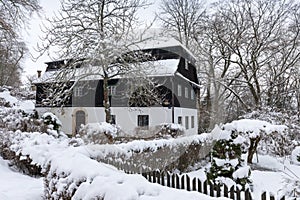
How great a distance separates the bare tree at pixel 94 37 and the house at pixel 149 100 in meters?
2.43

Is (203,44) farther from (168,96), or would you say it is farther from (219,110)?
(168,96)

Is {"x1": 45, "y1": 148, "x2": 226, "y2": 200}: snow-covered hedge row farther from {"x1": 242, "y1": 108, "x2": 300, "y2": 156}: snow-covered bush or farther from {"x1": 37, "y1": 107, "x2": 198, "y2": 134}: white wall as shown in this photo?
{"x1": 37, "y1": 107, "x2": 198, "y2": 134}: white wall

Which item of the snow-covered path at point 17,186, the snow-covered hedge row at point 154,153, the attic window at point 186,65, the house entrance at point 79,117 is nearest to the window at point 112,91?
the house entrance at point 79,117

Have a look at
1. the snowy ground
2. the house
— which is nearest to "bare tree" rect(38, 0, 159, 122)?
the house

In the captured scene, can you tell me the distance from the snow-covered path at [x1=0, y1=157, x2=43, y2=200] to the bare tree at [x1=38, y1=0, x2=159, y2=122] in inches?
248

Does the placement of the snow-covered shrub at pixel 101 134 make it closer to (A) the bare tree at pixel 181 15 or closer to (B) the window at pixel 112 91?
(B) the window at pixel 112 91

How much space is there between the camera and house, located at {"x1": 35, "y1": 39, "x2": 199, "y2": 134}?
60.2ft

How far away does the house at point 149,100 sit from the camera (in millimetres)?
18359

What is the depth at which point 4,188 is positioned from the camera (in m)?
5.61

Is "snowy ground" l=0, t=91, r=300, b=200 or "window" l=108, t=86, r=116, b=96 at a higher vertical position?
"window" l=108, t=86, r=116, b=96

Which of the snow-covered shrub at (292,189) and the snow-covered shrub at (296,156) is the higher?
the snow-covered shrub at (292,189)

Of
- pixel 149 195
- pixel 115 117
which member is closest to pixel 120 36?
pixel 115 117

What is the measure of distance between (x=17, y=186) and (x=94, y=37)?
8.28m

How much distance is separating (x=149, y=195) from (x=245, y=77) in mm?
21726
